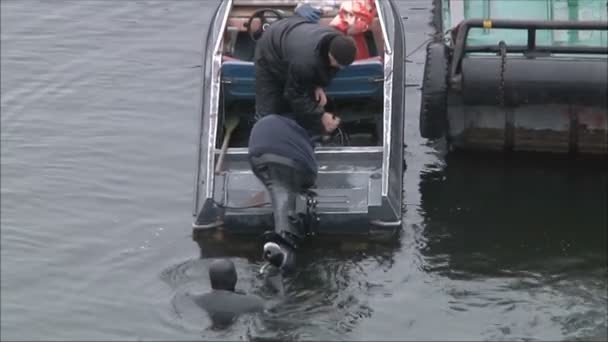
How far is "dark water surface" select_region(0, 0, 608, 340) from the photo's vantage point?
407 inches

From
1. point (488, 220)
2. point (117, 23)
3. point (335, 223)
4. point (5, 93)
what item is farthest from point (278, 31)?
point (117, 23)

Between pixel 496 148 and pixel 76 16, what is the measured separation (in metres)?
6.40

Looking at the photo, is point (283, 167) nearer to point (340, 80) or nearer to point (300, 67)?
point (300, 67)

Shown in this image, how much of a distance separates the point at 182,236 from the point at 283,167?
135 centimetres

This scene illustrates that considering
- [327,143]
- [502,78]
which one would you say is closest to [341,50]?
[327,143]

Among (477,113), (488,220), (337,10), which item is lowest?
(488,220)

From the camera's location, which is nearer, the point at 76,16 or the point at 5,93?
the point at 5,93

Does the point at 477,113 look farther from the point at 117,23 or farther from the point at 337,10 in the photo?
the point at 117,23

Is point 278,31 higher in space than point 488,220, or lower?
higher

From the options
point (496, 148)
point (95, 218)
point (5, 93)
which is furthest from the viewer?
point (5, 93)

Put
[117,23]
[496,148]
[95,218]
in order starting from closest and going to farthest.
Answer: [95,218] → [496,148] → [117,23]

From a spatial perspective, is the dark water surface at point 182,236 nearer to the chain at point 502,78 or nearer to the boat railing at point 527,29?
the chain at point 502,78

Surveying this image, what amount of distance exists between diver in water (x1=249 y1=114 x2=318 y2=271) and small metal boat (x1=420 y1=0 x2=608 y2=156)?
1847 mm

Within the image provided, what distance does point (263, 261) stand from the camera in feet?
36.9
